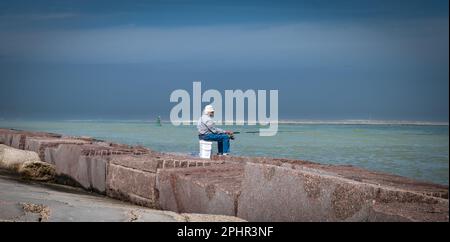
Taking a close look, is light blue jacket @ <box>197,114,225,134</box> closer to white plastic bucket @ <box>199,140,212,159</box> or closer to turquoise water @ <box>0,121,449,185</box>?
white plastic bucket @ <box>199,140,212,159</box>

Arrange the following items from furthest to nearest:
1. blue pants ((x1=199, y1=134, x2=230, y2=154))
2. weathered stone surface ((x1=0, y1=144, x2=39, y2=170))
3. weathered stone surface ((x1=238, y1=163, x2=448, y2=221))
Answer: blue pants ((x1=199, y1=134, x2=230, y2=154)), weathered stone surface ((x1=0, y1=144, x2=39, y2=170)), weathered stone surface ((x1=238, y1=163, x2=448, y2=221))

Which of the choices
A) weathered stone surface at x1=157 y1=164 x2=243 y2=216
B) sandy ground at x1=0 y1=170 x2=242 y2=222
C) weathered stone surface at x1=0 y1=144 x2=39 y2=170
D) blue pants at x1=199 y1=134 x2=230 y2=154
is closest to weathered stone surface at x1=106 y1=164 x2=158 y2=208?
weathered stone surface at x1=157 y1=164 x2=243 y2=216

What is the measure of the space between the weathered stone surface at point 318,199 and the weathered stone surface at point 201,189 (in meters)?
0.20

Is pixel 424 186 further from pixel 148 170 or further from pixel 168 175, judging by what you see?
pixel 148 170

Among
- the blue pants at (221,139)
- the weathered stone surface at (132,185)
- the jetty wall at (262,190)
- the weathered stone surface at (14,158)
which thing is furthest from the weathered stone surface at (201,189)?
the blue pants at (221,139)

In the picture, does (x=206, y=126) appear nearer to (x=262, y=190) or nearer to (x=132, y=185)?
(x=132, y=185)

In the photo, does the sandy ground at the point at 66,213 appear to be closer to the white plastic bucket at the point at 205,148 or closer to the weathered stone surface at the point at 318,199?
the weathered stone surface at the point at 318,199

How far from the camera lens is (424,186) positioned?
13.2 ft

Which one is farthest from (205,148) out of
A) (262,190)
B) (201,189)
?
(262,190)

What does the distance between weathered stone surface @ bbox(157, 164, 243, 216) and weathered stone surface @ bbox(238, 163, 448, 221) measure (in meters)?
0.20

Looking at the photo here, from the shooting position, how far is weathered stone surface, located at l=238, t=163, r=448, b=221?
9.09 feet

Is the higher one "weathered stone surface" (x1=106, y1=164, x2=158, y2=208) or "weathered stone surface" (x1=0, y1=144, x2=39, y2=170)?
"weathered stone surface" (x1=0, y1=144, x2=39, y2=170)
